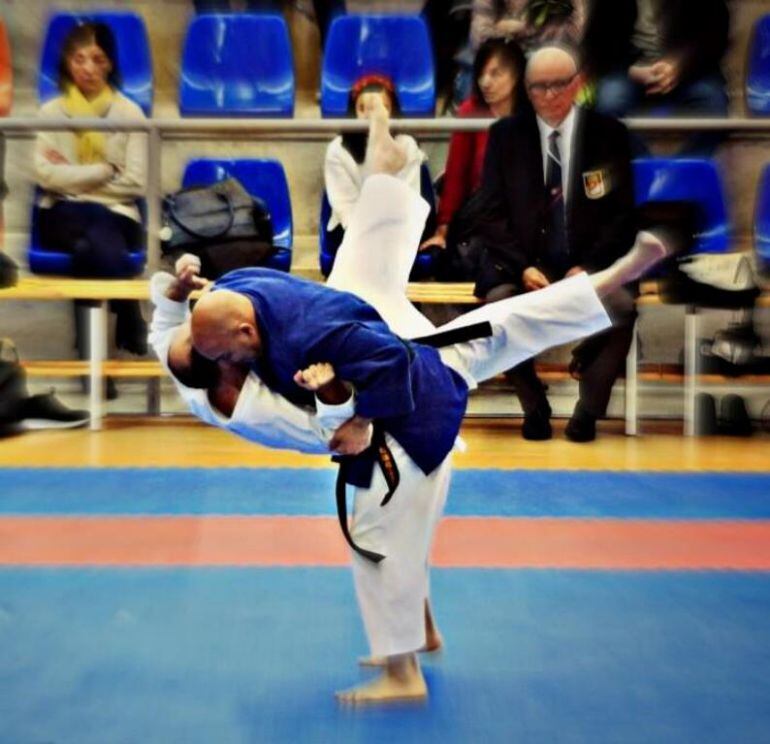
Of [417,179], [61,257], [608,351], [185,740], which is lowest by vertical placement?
[185,740]

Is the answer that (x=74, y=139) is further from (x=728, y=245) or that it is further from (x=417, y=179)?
(x=728, y=245)

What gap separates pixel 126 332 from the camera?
6.23 metres

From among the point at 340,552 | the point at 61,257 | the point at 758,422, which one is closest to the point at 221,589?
Result: the point at 340,552

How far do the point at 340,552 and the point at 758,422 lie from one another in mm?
3539

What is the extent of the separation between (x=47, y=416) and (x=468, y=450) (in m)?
2.16

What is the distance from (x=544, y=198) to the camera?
17.5ft

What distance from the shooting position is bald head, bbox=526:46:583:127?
523cm

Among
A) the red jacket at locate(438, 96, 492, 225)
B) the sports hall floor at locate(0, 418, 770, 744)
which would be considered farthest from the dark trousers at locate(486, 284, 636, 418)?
the sports hall floor at locate(0, 418, 770, 744)

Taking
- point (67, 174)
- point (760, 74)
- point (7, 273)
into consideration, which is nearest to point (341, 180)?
point (67, 174)

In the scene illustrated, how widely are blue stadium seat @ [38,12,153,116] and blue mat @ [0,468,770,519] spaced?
2.76 metres

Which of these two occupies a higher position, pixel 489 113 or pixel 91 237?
pixel 489 113

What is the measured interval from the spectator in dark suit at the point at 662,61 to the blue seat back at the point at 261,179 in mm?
1811

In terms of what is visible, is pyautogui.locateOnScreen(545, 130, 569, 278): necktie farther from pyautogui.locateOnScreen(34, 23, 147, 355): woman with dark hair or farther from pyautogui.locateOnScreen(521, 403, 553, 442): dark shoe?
pyautogui.locateOnScreen(34, 23, 147, 355): woman with dark hair

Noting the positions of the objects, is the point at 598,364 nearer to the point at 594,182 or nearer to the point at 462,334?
the point at 594,182
